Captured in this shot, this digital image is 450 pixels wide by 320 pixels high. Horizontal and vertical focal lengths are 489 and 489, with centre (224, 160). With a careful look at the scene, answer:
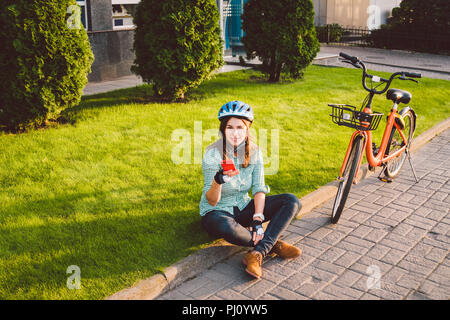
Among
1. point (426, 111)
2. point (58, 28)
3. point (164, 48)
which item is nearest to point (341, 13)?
point (426, 111)

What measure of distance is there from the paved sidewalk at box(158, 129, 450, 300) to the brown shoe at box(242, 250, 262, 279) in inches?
3.4

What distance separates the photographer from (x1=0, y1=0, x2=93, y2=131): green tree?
24.1ft

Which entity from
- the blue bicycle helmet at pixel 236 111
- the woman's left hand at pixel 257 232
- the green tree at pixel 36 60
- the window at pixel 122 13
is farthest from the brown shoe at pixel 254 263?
the window at pixel 122 13

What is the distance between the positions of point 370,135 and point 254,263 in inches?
94.5

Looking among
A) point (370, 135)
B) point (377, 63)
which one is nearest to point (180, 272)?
point (370, 135)

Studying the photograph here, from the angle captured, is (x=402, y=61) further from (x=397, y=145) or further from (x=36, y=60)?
(x=36, y=60)

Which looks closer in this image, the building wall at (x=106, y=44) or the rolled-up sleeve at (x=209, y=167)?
the rolled-up sleeve at (x=209, y=167)

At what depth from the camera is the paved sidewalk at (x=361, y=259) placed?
13.4 feet

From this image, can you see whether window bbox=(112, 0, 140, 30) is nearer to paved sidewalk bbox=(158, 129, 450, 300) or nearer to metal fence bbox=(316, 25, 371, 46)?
paved sidewalk bbox=(158, 129, 450, 300)

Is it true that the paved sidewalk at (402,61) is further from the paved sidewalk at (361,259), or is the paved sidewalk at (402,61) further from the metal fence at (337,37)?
the paved sidewalk at (361,259)

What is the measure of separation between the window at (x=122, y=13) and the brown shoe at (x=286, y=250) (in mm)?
10263

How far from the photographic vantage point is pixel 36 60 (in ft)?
24.6
